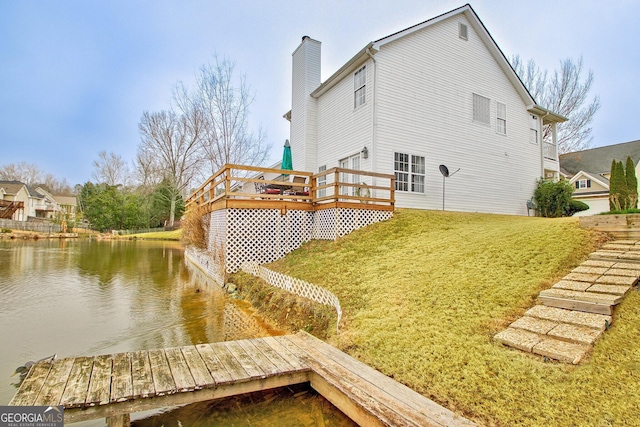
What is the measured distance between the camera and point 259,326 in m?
5.88

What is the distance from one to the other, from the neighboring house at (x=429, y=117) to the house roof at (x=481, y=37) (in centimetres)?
4

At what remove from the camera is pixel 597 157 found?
28.8 meters

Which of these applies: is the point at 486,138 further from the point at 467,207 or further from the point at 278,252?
the point at 278,252

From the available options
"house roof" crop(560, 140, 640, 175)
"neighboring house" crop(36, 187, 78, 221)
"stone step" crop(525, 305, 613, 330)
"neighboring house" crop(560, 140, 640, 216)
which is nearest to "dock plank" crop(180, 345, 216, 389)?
"stone step" crop(525, 305, 613, 330)

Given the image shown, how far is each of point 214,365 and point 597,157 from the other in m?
36.7

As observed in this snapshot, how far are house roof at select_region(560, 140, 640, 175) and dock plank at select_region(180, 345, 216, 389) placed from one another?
114ft

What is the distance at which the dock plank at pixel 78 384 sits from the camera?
2598 mm

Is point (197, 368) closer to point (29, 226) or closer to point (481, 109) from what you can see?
point (481, 109)

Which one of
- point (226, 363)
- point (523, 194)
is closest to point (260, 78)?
point (523, 194)

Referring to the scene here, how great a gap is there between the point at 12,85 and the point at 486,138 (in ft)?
145

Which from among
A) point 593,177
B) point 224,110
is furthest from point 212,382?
point 593,177

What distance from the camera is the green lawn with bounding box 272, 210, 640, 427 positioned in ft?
7.83

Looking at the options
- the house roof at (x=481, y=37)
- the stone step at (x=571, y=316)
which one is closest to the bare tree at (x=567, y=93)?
the house roof at (x=481, y=37)

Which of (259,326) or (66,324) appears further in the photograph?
(66,324)
